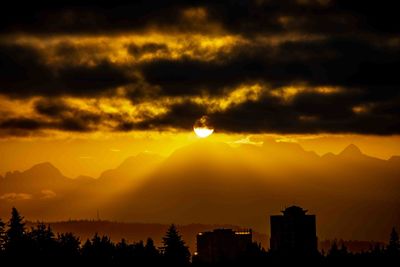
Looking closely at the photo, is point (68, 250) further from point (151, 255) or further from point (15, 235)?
point (151, 255)

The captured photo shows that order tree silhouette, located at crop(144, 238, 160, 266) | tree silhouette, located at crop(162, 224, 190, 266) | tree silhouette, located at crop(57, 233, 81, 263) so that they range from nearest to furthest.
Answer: tree silhouette, located at crop(57, 233, 81, 263), tree silhouette, located at crop(162, 224, 190, 266), tree silhouette, located at crop(144, 238, 160, 266)

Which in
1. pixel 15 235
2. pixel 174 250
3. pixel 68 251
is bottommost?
pixel 68 251

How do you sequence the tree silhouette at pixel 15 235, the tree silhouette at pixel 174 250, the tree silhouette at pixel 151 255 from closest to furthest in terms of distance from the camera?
1. the tree silhouette at pixel 15 235
2. the tree silhouette at pixel 174 250
3. the tree silhouette at pixel 151 255

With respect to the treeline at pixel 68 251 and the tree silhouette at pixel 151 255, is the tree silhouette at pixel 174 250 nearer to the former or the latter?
the treeline at pixel 68 251

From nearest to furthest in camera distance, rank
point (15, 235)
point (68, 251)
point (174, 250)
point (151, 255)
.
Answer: point (15, 235), point (68, 251), point (174, 250), point (151, 255)

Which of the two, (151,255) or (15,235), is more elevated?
(15,235)

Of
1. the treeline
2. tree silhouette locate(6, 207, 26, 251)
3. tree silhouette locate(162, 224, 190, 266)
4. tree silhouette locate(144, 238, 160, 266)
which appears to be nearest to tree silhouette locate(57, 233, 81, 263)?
the treeline

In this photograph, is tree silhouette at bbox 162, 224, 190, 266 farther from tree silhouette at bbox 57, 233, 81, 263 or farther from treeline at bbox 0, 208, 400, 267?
tree silhouette at bbox 57, 233, 81, 263

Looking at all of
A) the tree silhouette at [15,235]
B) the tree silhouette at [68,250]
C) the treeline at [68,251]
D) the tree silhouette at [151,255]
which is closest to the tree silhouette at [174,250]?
the treeline at [68,251]

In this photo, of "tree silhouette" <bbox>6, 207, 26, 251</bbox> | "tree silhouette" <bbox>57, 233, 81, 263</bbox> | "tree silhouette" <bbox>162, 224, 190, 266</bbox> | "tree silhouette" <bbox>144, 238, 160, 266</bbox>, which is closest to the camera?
"tree silhouette" <bbox>6, 207, 26, 251</bbox>

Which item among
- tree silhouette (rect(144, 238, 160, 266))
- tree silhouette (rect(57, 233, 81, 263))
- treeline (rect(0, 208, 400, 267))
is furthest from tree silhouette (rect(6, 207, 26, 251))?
tree silhouette (rect(144, 238, 160, 266))

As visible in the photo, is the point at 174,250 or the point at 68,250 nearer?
the point at 68,250

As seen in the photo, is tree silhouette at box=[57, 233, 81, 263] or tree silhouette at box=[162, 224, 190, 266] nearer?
tree silhouette at box=[57, 233, 81, 263]

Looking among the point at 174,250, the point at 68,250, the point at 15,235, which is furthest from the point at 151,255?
the point at 15,235
